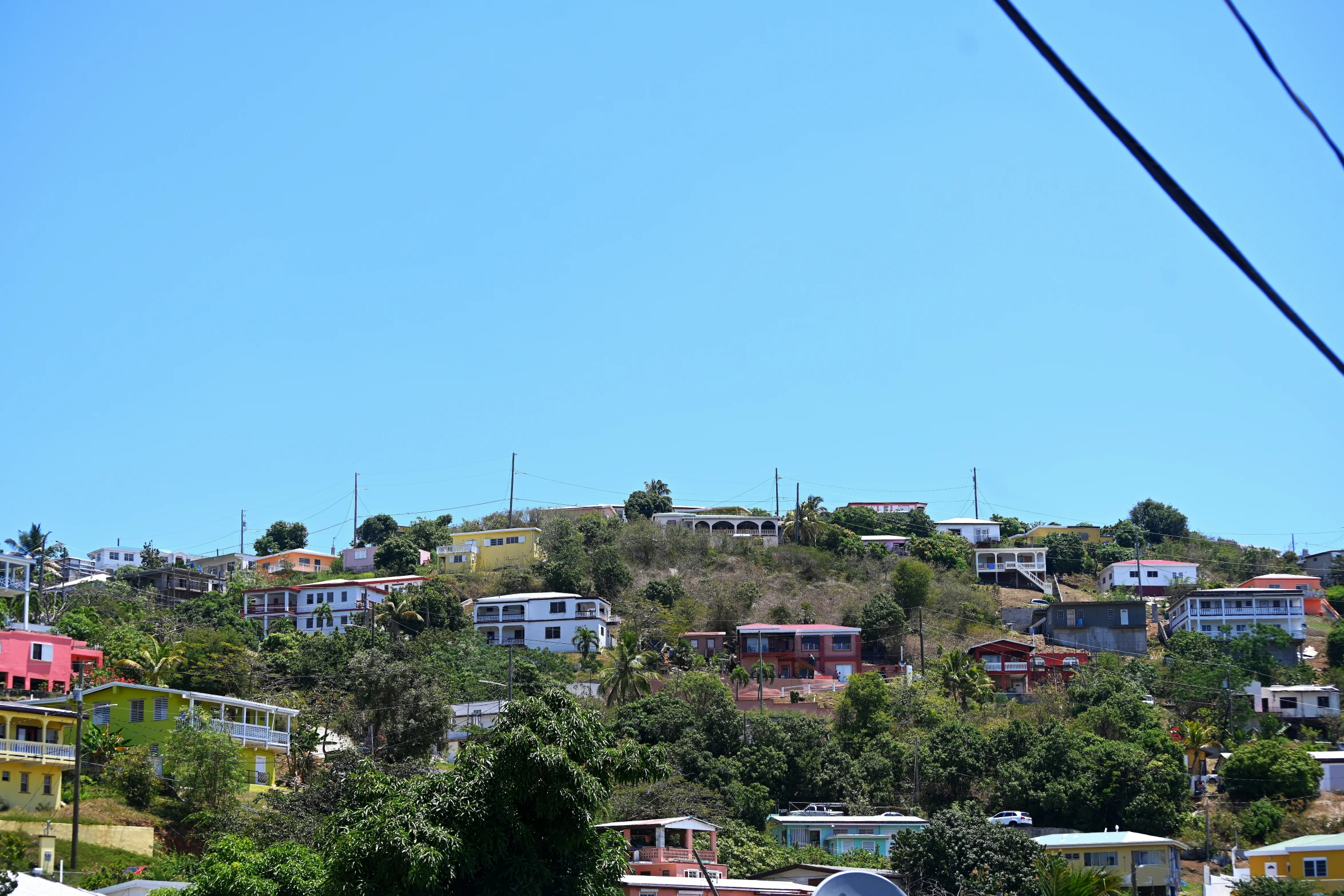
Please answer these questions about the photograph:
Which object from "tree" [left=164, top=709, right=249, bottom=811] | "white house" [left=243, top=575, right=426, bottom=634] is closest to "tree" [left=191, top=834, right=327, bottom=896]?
"tree" [left=164, top=709, right=249, bottom=811]

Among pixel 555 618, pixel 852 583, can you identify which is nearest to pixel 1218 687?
pixel 852 583

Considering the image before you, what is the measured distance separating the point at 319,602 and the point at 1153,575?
206 ft

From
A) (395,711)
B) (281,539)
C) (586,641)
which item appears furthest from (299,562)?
(395,711)

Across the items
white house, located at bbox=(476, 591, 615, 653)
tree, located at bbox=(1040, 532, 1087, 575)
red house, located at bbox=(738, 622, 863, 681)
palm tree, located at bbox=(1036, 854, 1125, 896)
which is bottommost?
palm tree, located at bbox=(1036, 854, 1125, 896)

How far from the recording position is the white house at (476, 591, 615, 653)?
85.4 m

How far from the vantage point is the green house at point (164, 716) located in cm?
5191

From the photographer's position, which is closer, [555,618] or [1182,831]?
[1182,831]

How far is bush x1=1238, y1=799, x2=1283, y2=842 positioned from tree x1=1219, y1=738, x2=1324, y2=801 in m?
1.80

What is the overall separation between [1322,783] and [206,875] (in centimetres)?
5183

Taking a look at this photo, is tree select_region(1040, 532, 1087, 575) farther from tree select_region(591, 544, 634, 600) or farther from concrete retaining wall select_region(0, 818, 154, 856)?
concrete retaining wall select_region(0, 818, 154, 856)

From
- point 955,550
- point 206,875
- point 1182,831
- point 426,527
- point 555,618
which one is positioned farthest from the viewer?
point 426,527

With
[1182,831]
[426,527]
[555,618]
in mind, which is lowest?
[1182,831]

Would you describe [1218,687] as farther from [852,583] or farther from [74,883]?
[74,883]

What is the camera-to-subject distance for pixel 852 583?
97.9 meters
